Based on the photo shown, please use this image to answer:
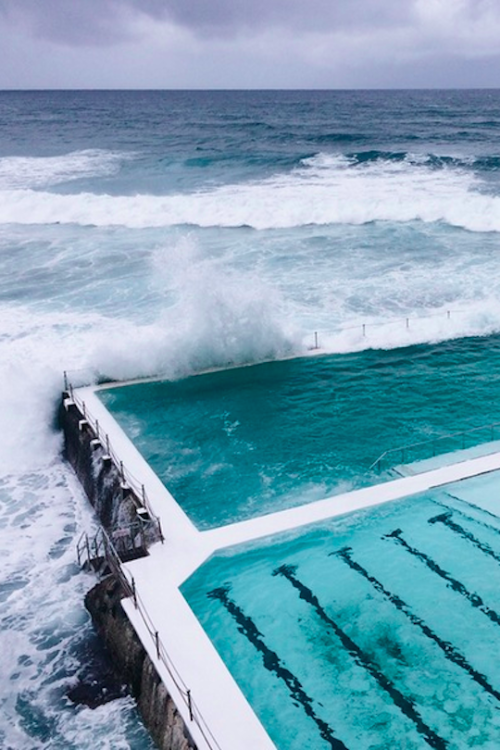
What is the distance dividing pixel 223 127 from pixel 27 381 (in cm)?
5862

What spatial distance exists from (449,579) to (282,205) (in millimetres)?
26435

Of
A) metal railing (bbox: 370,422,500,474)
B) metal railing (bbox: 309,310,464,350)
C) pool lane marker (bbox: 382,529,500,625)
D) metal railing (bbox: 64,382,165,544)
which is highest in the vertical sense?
metal railing (bbox: 309,310,464,350)

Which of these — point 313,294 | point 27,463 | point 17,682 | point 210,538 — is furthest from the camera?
point 313,294

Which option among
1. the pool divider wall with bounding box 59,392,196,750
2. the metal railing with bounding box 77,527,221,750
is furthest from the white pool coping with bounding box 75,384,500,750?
the pool divider wall with bounding box 59,392,196,750

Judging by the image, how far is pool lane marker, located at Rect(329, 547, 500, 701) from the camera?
8.27 m

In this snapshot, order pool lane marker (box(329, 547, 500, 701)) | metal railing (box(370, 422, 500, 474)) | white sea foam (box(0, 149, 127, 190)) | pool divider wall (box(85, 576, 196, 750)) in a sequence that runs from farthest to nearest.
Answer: white sea foam (box(0, 149, 127, 190)) → metal railing (box(370, 422, 500, 474)) → pool lane marker (box(329, 547, 500, 701)) → pool divider wall (box(85, 576, 196, 750))

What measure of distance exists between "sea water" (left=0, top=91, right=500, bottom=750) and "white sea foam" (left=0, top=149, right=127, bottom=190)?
403 mm

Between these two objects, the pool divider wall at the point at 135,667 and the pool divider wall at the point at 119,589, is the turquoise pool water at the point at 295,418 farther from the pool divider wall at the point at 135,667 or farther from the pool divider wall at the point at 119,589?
the pool divider wall at the point at 135,667

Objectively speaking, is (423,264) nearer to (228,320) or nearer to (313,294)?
(313,294)

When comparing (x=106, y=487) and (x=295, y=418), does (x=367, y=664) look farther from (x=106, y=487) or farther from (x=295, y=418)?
(x=295, y=418)

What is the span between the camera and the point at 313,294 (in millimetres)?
22859

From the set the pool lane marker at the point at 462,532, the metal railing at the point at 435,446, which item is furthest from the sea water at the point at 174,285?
the pool lane marker at the point at 462,532

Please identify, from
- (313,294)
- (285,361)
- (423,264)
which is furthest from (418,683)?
(423,264)

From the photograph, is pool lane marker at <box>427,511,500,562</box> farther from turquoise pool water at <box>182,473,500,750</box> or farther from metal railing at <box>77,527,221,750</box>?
metal railing at <box>77,527,221,750</box>
